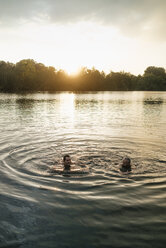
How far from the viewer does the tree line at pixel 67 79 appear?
457 feet

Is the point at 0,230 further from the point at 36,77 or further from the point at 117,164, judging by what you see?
the point at 36,77

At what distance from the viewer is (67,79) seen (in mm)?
161250

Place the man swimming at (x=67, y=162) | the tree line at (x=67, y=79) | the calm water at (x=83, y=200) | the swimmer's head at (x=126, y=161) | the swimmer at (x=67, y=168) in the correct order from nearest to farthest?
the calm water at (x=83, y=200) → the swimmer's head at (x=126, y=161) → the swimmer at (x=67, y=168) → the man swimming at (x=67, y=162) → the tree line at (x=67, y=79)

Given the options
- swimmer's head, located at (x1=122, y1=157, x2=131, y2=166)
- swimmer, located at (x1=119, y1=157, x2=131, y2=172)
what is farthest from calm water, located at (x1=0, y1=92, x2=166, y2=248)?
swimmer's head, located at (x1=122, y1=157, x2=131, y2=166)

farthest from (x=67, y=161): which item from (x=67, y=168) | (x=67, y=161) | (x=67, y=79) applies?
(x=67, y=79)

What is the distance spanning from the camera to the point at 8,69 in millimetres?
141875

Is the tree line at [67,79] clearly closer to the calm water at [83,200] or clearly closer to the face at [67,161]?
the calm water at [83,200]

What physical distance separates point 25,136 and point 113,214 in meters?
12.8

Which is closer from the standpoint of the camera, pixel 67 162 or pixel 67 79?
pixel 67 162

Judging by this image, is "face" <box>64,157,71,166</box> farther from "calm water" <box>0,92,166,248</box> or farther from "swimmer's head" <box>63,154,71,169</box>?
"calm water" <box>0,92,166,248</box>

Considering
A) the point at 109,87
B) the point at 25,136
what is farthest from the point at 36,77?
the point at 25,136

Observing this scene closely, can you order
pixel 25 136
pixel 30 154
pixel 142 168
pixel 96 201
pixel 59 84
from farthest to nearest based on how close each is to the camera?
pixel 59 84 < pixel 25 136 < pixel 30 154 < pixel 142 168 < pixel 96 201

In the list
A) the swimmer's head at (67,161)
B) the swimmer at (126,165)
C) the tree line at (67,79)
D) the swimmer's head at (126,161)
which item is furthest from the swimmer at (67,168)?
the tree line at (67,79)

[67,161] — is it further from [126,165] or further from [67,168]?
[126,165]
